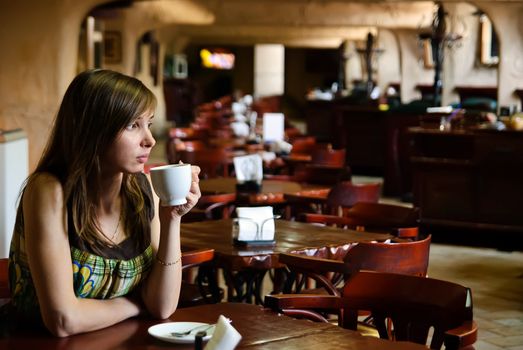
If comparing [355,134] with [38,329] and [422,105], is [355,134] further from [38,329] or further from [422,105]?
[38,329]

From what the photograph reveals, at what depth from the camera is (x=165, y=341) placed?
2480mm

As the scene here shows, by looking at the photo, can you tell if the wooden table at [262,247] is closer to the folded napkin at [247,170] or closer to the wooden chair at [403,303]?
the wooden chair at [403,303]

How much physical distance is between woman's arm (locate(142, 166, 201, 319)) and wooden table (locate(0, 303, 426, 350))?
45 mm

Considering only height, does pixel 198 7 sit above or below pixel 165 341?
above

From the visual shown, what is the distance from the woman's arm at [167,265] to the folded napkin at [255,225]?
4.79ft

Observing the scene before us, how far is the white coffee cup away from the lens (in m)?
2.48

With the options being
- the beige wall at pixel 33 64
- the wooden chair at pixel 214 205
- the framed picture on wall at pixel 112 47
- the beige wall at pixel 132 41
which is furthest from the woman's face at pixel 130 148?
the framed picture on wall at pixel 112 47

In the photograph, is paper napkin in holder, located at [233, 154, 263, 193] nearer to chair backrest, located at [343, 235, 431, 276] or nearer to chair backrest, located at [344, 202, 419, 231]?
chair backrest, located at [344, 202, 419, 231]

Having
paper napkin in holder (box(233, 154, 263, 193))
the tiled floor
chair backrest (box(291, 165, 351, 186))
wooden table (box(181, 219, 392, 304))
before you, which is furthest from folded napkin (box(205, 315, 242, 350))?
chair backrest (box(291, 165, 351, 186))

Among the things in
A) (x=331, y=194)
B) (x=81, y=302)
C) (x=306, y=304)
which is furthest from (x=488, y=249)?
(x=81, y=302)

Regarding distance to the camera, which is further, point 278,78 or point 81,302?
point 278,78

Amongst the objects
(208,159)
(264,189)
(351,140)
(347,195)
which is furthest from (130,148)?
(351,140)

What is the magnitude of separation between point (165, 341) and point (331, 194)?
3.64 m

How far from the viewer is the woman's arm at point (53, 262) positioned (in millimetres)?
2553
